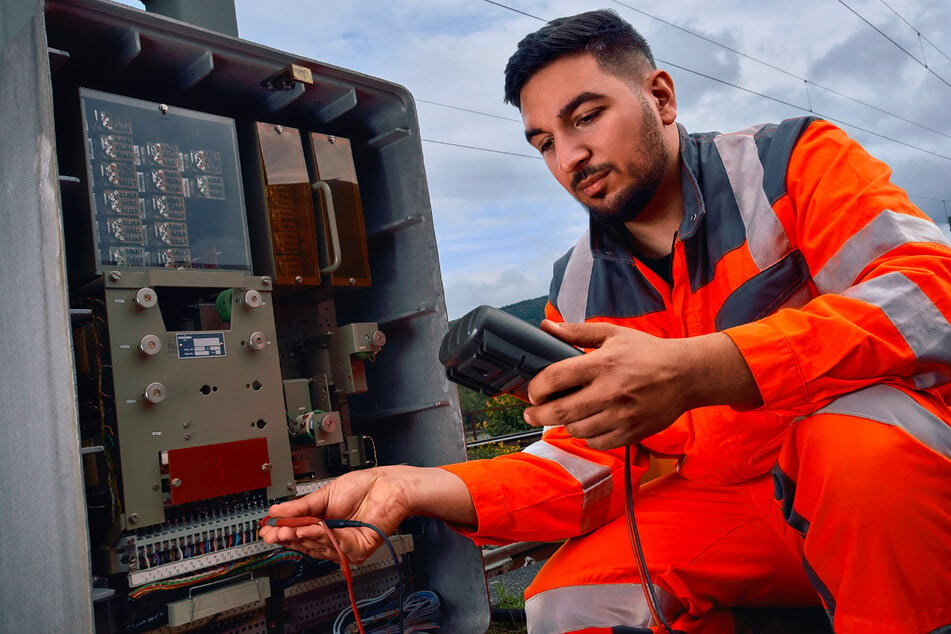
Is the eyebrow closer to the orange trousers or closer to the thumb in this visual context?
the thumb

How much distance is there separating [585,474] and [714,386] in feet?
2.31

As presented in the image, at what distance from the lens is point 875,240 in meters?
1.56

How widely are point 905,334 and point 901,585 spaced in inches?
17.2

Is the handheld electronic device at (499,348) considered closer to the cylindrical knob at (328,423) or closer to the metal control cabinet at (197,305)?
the metal control cabinet at (197,305)

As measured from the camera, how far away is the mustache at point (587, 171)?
197 cm

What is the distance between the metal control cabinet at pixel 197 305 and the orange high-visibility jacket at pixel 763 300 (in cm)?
76

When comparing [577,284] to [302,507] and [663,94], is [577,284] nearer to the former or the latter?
[663,94]

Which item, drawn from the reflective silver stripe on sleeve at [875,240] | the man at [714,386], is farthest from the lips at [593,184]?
the reflective silver stripe on sleeve at [875,240]

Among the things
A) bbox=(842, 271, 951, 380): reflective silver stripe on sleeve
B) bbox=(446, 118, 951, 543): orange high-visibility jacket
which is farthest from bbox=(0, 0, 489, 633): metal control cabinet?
bbox=(842, 271, 951, 380): reflective silver stripe on sleeve

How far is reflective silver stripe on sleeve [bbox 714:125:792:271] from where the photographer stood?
179 centimetres

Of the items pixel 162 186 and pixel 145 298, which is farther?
pixel 162 186

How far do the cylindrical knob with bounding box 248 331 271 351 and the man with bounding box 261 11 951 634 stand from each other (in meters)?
0.77

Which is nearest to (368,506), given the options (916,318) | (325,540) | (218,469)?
(325,540)

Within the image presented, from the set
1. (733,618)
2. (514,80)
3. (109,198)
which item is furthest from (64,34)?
(733,618)
